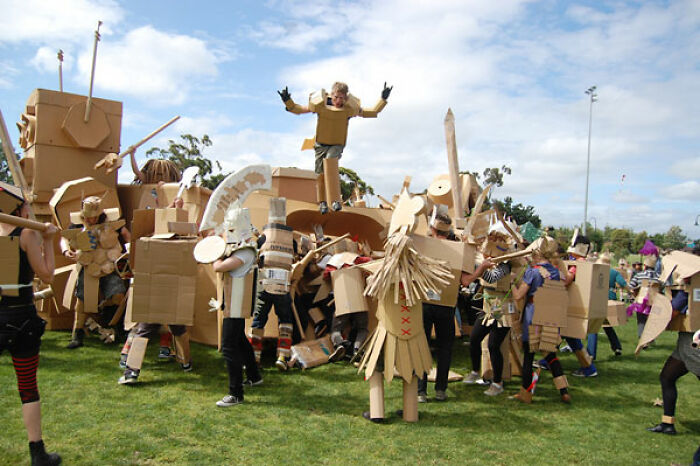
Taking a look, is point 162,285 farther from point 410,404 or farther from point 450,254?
point 450,254

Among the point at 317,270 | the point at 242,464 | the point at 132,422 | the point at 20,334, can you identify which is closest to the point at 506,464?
the point at 242,464

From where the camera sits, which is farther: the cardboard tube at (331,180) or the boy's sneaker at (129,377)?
the cardboard tube at (331,180)

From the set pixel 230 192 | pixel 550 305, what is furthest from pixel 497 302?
pixel 230 192

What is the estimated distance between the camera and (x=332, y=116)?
8.52 metres

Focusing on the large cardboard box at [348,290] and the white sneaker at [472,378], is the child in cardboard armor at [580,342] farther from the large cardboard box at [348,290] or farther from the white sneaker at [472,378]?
the large cardboard box at [348,290]

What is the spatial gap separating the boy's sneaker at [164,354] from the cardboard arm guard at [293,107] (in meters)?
4.06

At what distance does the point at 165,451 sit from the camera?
3.77 m

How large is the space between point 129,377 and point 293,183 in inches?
181

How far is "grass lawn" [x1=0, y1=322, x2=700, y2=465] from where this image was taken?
152 inches

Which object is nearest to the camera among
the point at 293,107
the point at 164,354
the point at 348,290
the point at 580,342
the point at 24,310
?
the point at 24,310

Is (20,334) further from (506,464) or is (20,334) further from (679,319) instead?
(679,319)

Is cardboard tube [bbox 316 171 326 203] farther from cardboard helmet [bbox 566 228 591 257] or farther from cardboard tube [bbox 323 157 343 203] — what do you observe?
cardboard helmet [bbox 566 228 591 257]

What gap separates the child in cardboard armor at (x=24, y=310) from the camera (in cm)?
339

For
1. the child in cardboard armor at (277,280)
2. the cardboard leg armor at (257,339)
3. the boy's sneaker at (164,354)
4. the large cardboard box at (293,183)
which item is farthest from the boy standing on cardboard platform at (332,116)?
the boy's sneaker at (164,354)
